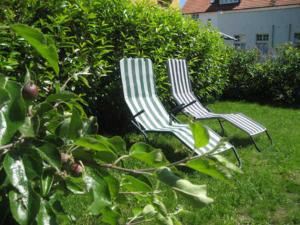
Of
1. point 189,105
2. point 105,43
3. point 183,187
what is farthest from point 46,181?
point 189,105

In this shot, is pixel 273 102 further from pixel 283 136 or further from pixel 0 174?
pixel 0 174

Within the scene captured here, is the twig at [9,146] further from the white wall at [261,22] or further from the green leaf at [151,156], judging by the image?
the white wall at [261,22]

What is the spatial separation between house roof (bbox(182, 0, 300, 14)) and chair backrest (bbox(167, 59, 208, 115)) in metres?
27.3

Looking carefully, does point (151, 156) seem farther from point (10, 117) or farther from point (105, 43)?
point (105, 43)

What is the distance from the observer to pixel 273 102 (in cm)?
1313

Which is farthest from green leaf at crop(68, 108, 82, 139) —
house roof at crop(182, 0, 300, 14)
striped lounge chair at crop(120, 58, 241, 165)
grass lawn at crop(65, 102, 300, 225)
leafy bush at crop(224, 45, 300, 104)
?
house roof at crop(182, 0, 300, 14)

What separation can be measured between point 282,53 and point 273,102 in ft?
4.88

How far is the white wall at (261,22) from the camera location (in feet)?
108

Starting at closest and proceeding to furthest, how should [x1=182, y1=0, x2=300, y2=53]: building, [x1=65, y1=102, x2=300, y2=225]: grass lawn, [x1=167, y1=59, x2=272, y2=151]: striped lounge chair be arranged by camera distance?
1. [x1=65, y1=102, x2=300, y2=225]: grass lawn
2. [x1=167, y1=59, x2=272, y2=151]: striped lounge chair
3. [x1=182, y1=0, x2=300, y2=53]: building

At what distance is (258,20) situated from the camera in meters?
34.8

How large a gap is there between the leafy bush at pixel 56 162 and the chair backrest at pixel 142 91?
16.7 ft

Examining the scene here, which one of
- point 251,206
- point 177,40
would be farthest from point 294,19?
point 251,206

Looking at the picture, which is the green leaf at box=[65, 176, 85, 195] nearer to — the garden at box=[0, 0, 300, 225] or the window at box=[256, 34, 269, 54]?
the garden at box=[0, 0, 300, 225]

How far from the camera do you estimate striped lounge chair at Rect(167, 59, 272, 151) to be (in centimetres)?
682
